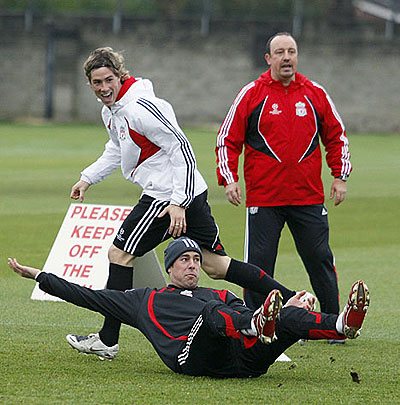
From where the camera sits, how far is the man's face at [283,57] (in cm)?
696

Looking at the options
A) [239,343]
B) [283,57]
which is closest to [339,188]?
[283,57]

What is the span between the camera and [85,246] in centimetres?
852

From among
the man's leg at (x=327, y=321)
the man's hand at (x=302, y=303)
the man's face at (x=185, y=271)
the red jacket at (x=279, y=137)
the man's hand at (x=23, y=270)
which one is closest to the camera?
the man's leg at (x=327, y=321)

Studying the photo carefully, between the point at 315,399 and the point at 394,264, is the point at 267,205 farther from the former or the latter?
the point at 394,264

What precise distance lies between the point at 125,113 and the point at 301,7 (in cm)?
3616

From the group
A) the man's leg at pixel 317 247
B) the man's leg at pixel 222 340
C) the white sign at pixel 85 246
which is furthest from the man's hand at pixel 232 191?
the man's leg at pixel 222 340

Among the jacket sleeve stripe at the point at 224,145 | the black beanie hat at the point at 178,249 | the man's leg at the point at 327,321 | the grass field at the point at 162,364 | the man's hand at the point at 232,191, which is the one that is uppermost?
the jacket sleeve stripe at the point at 224,145

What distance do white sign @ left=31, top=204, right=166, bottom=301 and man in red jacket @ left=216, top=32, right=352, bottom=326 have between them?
5.13 feet

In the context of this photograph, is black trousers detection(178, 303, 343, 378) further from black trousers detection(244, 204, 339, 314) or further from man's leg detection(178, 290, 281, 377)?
black trousers detection(244, 204, 339, 314)

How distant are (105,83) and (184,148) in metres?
0.60

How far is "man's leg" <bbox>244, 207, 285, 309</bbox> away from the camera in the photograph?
278 inches

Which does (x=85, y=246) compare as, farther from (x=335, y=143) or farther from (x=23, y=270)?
(x=23, y=270)

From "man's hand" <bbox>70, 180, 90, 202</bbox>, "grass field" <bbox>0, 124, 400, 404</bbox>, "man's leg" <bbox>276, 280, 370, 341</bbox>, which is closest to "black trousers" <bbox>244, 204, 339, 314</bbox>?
"grass field" <bbox>0, 124, 400, 404</bbox>

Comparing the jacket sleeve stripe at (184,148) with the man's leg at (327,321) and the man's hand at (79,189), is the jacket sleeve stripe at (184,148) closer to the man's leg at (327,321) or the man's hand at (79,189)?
the man's hand at (79,189)
